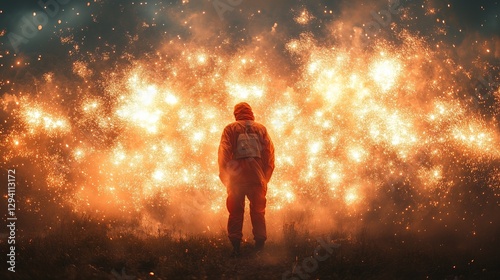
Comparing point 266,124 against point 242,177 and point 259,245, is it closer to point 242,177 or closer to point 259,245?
point 242,177

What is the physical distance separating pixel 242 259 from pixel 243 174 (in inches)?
50.6

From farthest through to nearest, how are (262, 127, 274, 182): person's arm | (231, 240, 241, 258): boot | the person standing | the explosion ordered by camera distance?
the explosion → (262, 127, 274, 182): person's arm → the person standing → (231, 240, 241, 258): boot

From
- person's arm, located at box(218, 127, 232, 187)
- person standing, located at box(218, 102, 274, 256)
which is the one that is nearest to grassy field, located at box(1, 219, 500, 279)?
person standing, located at box(218, 102, 274, 256)

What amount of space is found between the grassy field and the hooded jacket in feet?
3.69

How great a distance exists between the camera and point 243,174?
5812 millimetres

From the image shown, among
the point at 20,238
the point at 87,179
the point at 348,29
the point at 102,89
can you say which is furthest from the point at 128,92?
the point at 348,29

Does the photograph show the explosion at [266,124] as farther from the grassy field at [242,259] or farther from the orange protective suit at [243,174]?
the orange protective suit at [243,174]

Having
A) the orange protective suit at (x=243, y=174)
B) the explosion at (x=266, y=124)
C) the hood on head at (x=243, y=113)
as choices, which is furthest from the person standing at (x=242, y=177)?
the explosion at (x=266, y=124)

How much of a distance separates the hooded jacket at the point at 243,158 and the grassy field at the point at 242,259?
3.69 feet

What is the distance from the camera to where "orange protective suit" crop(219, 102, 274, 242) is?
19.0 feet

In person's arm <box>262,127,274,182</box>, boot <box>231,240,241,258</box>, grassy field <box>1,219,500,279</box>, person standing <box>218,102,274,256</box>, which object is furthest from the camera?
person's arm <box>262,127,274,182</box>

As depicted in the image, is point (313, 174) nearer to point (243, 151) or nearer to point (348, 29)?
point (243, 151)

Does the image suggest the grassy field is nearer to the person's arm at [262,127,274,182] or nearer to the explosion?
the person's arm at [262,127,274,182]

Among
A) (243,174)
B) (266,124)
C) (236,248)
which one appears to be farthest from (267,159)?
(266,124)
